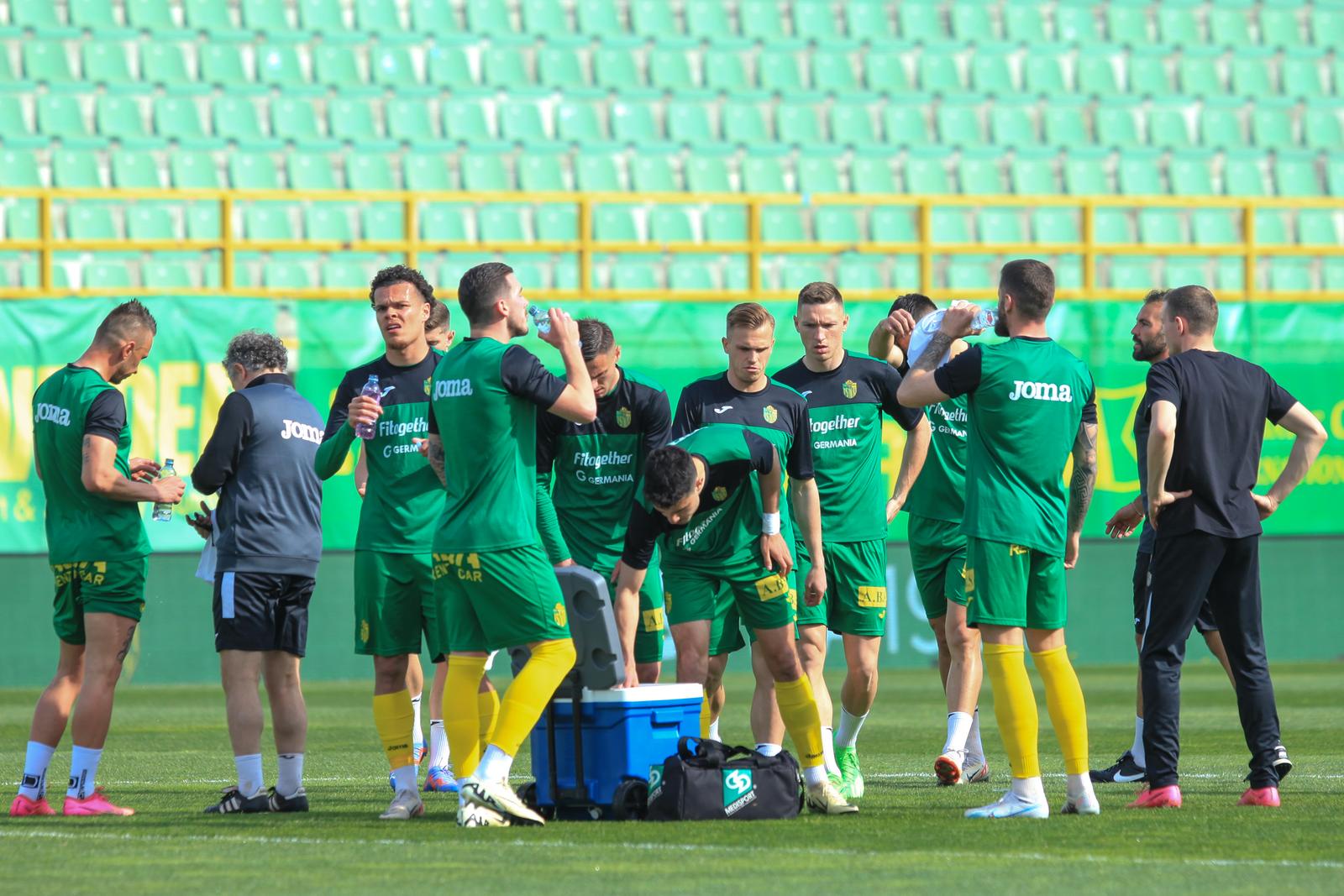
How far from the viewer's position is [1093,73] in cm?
2520

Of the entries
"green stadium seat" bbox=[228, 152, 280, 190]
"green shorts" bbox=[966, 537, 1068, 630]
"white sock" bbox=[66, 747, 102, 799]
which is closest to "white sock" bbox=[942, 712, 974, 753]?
"green shorts" bbox=[966, 537, 1068, 630]

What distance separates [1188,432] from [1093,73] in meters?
17.8

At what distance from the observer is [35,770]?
8328 millimetres

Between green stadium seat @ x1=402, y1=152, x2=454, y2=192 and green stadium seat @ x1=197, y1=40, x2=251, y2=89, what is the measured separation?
2228 millimetres

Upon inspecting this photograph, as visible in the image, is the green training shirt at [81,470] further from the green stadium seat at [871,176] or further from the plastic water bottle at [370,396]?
the green stadium seat at [871,176]

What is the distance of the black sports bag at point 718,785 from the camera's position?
25.4ft

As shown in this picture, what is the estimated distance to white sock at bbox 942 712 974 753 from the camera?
9.48m

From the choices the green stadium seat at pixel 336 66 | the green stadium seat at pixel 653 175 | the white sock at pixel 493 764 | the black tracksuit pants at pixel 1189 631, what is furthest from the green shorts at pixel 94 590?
the green stadium seat at pixel 336 66

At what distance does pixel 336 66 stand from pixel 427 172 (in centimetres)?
199

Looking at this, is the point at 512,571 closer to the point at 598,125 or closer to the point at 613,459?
the point at 613,459

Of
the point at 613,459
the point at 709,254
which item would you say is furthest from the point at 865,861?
the point at 709,254

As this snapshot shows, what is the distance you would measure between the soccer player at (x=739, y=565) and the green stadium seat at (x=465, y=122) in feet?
47.8

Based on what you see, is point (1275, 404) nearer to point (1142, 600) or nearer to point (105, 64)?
point (1142, 600)

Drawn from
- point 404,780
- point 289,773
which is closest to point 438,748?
point 289,773
